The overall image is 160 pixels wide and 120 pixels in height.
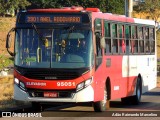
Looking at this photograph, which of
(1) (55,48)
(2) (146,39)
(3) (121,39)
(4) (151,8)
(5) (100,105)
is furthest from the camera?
(4) (151,8)

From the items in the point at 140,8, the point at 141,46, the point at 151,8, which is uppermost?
the point at 141,46

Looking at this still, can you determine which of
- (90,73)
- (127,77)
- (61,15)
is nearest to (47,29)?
(61,15)

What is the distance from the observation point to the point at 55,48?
61.6 ft

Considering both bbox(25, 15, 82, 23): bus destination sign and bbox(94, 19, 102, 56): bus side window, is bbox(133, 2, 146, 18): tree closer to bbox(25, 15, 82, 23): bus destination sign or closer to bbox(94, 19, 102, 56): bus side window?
bbox(94, 19, 102, 56): bus side window

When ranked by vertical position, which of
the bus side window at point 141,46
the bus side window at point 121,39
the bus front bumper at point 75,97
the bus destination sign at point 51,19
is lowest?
the bus front bumper at point 75,97

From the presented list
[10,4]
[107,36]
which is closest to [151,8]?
[10,4]

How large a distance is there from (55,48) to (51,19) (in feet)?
3.06

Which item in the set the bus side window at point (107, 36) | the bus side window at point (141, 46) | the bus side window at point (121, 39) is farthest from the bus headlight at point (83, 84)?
the bus side window at point (141, 46)

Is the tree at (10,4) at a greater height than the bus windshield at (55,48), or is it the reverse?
the bus windshield at (55,48)

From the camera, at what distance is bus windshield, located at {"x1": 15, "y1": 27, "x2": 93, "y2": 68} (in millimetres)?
18625

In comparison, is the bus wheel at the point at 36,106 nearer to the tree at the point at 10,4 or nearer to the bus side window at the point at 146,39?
the bus side window at the point at 146,39

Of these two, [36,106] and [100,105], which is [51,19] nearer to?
[100,105]

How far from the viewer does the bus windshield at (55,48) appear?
18.6m

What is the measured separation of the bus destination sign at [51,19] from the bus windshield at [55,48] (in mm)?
278
